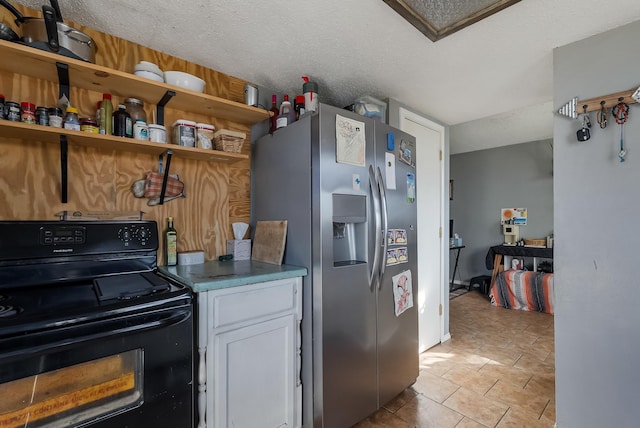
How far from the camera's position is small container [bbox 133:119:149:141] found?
1529 mm

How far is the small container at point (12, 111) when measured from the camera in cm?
123

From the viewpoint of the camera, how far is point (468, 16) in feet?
4.63

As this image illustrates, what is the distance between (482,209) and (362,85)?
388 cm

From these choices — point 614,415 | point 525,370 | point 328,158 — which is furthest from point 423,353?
point 328,158

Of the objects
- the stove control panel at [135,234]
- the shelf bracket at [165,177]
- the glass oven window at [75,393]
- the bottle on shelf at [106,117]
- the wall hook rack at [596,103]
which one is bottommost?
the glass oven window at [75,393]

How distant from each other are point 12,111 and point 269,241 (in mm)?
1294

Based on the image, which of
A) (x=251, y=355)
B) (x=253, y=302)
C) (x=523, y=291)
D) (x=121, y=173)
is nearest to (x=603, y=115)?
(x=253, y=302)

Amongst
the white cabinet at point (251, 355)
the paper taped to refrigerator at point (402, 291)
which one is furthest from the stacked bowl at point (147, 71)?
the paper taped to refrigerator at point (402, 291)

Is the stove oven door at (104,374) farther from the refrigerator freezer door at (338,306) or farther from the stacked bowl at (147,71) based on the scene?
the stacked bowl at (147,71)

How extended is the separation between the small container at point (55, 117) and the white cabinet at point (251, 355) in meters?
1.01

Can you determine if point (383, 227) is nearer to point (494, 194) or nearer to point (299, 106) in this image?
point (299, 106)

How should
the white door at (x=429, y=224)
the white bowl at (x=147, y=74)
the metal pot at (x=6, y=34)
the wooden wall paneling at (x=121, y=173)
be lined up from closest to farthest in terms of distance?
the metal pot at (x=6, y=34) → the wooden wall paneling at (x=121, y=173) → the white bowl at (x=147, y=74) → the white door at (x=429, y=224)

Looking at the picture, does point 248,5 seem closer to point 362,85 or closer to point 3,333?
point 362,85

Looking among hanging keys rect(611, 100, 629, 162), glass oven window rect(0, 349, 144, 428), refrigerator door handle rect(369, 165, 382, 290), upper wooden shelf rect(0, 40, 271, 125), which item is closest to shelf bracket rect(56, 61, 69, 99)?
upper wooden shelf rect(0, 40, 271, 125)
